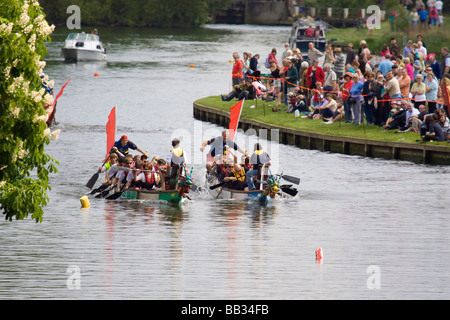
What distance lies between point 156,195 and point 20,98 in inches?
500

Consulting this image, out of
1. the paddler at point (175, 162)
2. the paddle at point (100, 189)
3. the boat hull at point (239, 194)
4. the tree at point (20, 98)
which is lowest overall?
the paddle at point (100, 189)

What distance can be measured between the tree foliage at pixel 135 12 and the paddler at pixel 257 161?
93.5 metres

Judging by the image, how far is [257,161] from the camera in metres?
30.5

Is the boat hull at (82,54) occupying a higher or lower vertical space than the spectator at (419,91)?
lower

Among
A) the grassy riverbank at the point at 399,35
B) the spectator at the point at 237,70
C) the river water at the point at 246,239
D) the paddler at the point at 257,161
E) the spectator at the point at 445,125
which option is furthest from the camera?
the grassy riverbank at the point at 399,35

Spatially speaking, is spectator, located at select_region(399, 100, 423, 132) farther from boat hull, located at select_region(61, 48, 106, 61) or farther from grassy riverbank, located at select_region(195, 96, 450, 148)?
boat hull, located at select_region(61, 48, 106, 61)

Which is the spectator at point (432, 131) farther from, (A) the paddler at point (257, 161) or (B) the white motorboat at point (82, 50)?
(B) the white motorboat at point (82, 50)

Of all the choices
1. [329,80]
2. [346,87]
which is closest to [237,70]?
[329,80]

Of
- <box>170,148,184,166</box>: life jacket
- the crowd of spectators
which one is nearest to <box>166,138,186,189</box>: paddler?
<box>170,148,184,166</box>: life jacket

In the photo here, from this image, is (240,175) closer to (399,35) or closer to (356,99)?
(356,99)

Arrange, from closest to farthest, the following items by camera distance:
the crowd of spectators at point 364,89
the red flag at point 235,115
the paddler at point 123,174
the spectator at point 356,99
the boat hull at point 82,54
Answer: the paddler at point 123,174 → the red flag at point 235,115 → the crowd of spectators at point 364,89 → the spectator at point 356,99 → the boat hull at point 82,54

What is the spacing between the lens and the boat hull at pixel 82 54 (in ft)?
263

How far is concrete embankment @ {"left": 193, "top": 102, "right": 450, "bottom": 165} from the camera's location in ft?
115

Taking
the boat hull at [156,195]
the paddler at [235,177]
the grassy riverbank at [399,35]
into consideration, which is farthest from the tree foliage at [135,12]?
the paddler at [235,177]
